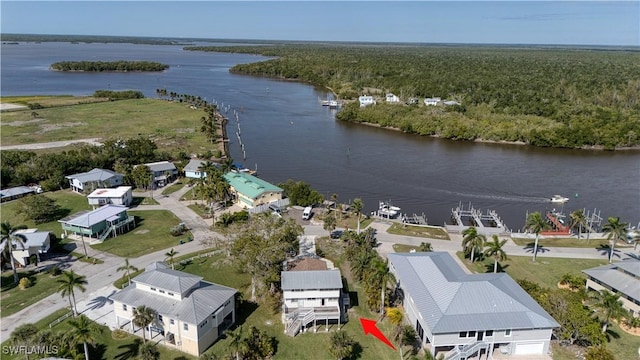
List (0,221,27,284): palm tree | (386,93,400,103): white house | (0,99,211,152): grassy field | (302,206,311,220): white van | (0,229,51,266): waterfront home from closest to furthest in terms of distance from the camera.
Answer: (0,221,27,284): palm tree < (0,229,51,266): waterfront home < (302,206,311,220): white van < (0,99,211,152): grassy field < (386,93,400,103): white house

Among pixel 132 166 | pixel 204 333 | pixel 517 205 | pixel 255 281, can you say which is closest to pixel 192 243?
pixel 255 281

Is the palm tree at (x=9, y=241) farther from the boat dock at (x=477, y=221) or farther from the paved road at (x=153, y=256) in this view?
the boat dock at (x=477, y=221)

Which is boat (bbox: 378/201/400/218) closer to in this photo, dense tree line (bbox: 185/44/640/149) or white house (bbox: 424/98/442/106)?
dense tree line (bbox: 185/44/640/149)

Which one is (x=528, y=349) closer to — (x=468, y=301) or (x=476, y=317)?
(x=476, y=317)

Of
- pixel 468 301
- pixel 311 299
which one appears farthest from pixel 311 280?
pixel 468 301

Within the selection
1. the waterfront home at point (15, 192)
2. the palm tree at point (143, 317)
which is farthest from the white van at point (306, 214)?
the waterfront home at point (15, 192)

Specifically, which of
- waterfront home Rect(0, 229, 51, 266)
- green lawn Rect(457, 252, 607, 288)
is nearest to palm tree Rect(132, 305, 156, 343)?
waterfront home Rect(0, 229, 51, 266)
